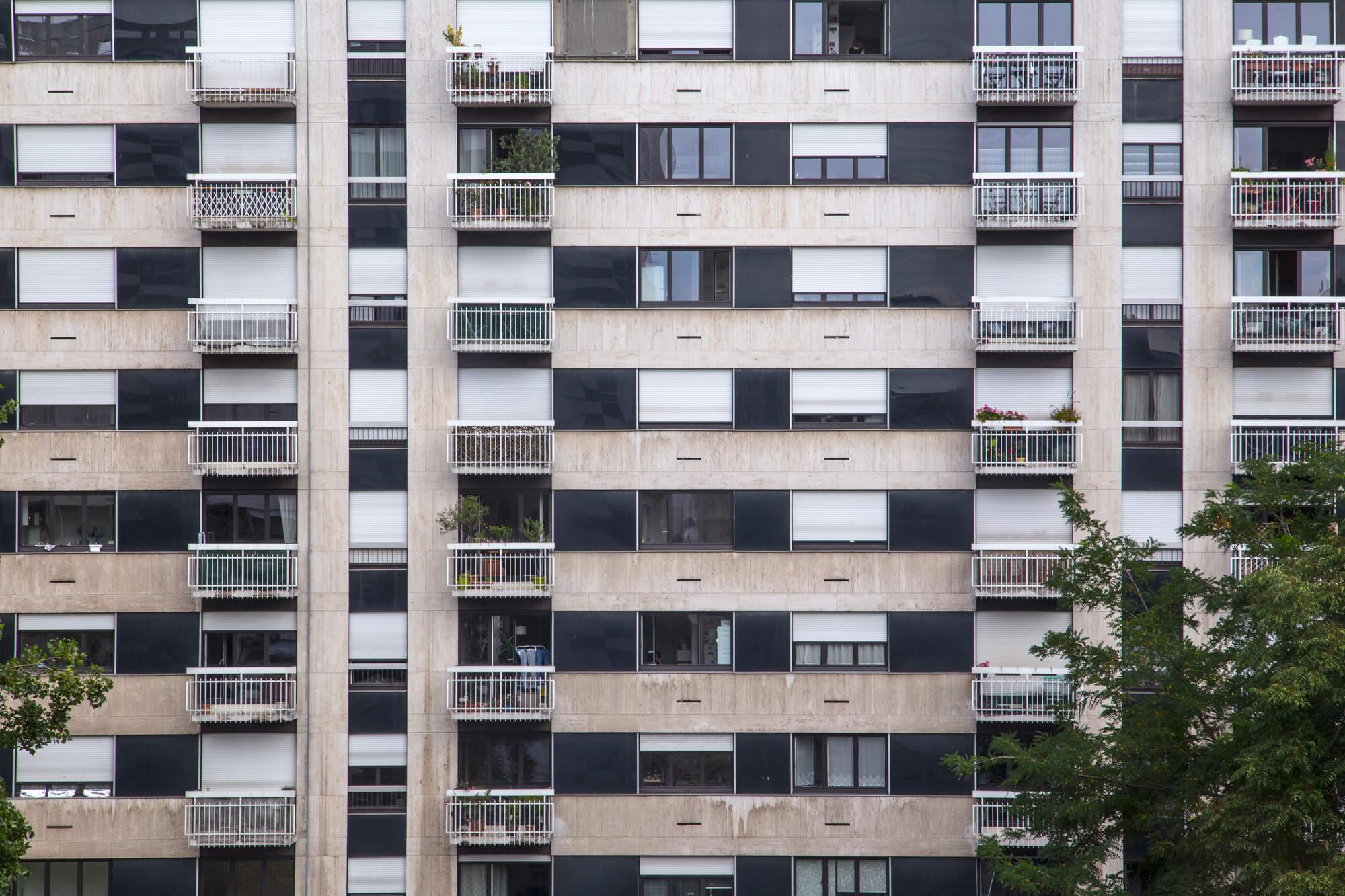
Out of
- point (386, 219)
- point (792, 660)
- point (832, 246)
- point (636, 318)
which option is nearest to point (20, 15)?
point (386, 219)

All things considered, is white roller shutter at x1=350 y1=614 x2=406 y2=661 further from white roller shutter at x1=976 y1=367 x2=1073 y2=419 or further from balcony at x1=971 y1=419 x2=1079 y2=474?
white roller shutter at x1=976 y1=367 x2=1073 y2=419

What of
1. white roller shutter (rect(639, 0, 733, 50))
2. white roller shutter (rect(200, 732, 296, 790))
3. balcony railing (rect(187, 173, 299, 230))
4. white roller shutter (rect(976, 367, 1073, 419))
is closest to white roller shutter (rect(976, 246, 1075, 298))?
white roller shutter (rect(976, 367, 1073, 419))

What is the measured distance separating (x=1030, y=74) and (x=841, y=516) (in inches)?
461

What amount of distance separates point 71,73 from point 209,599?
13.6 metres

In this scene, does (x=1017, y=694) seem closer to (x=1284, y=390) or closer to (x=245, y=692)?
(x=1284, y=390)

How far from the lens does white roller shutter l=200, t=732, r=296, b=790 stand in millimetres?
27734

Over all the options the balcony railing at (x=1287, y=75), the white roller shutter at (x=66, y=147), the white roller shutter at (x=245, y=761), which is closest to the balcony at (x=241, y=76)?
the white roller shutter at (x=66, y=147)

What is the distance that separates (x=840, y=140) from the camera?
28266mm

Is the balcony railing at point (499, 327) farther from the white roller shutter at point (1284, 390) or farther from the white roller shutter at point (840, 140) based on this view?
the white roller shutter at point (1284, 390)

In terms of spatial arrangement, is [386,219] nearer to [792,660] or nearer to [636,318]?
[636,318]

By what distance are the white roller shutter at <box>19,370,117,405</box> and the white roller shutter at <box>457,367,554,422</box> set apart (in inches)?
345

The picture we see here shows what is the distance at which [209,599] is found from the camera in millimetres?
27969

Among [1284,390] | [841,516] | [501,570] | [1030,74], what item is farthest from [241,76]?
[1284,390]

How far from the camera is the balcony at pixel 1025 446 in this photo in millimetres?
27422
